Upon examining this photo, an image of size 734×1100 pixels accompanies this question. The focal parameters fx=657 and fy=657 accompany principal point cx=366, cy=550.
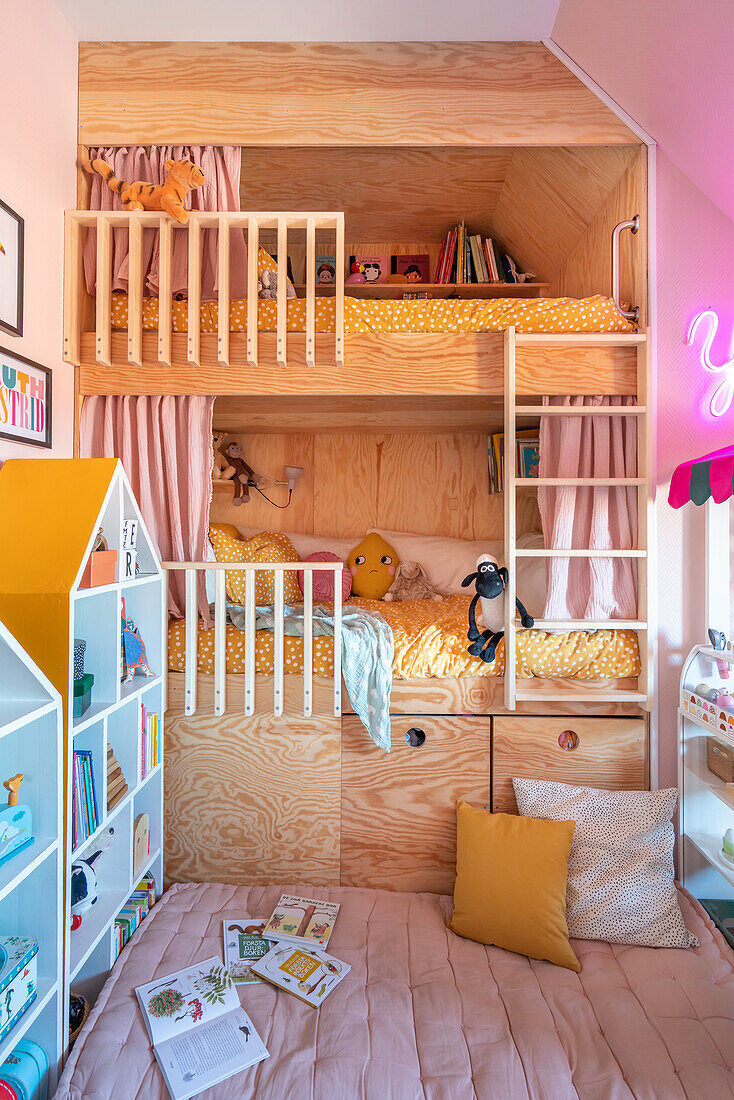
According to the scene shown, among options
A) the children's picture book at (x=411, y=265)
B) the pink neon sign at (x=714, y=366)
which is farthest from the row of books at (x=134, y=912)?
the children's picture book at (x=411, y=265)

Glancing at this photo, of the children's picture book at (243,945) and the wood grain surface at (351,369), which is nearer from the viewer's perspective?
the children's picture book at (243,945)

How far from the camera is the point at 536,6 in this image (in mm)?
2146

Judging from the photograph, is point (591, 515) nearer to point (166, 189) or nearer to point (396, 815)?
point (396, 815)

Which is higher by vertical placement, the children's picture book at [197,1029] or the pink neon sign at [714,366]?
the pink neon sign at [714,366]

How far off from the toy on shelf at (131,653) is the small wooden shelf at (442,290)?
6.53 feet

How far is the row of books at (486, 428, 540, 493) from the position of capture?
9.59 feet

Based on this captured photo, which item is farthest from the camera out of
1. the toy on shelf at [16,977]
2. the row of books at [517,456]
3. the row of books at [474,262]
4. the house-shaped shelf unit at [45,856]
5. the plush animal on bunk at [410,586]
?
the row of books at [474,262]

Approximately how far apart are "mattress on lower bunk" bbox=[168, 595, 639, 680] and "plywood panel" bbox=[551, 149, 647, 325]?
3.77 ft

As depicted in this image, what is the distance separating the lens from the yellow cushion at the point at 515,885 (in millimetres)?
1817

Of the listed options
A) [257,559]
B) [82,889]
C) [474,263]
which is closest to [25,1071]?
[82,889]

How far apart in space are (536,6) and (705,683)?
2.27m

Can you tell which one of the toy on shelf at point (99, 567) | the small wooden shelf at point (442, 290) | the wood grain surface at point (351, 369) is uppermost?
the small wooden shelf at point (442, 290)

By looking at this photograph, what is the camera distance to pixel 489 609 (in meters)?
2.24

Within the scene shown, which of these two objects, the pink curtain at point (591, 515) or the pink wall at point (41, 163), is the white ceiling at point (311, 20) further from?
the pink curtain at point (591, 515)
